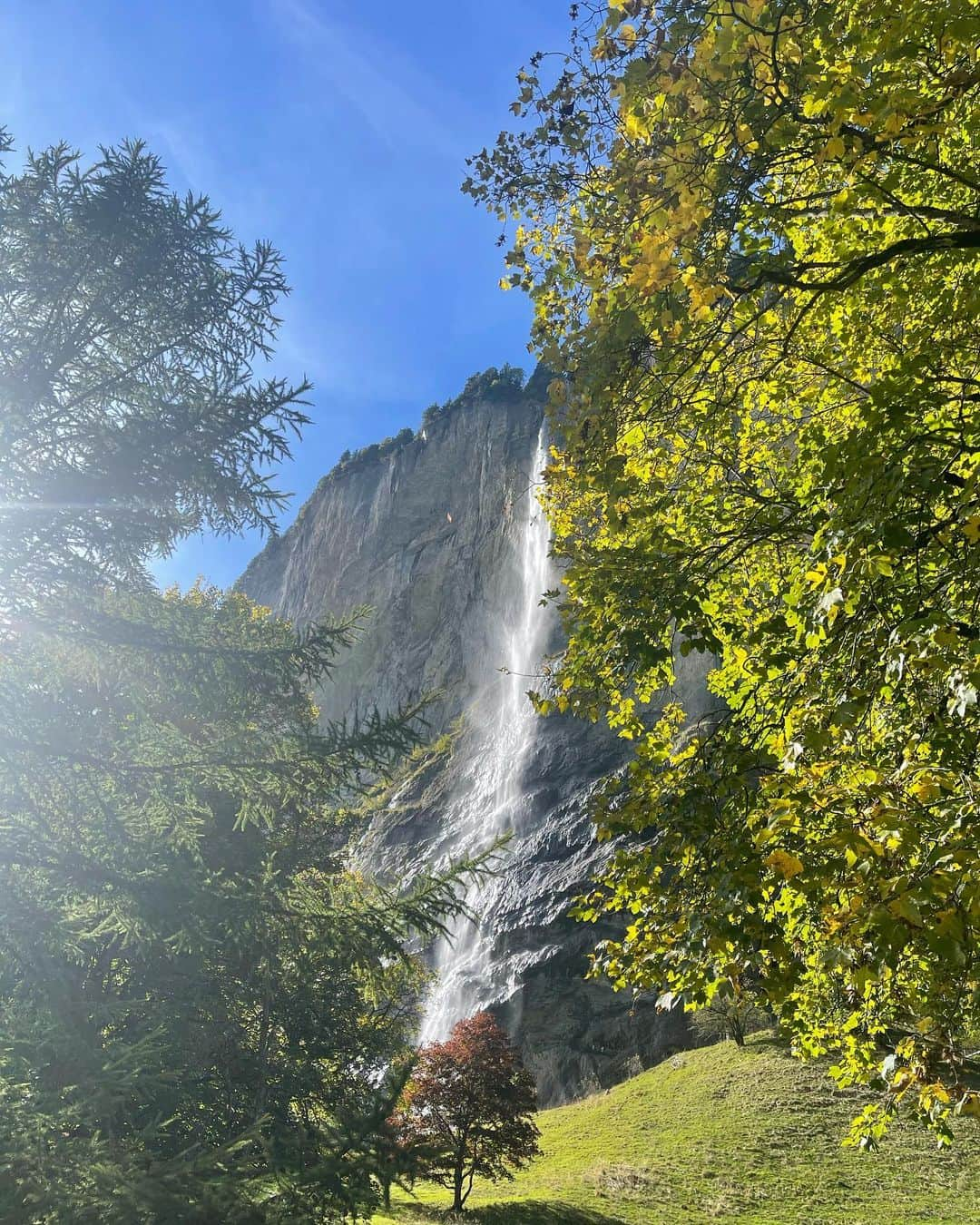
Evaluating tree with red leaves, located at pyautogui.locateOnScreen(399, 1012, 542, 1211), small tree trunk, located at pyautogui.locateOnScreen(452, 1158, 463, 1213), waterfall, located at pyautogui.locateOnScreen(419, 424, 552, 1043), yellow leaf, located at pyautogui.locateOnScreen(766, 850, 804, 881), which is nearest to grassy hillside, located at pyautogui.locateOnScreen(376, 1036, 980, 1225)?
small tree trunk, located at pyautogui.locateOnScreen(452, 1158, 463, 1213)

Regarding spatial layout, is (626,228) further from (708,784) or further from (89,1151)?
(89,1151)

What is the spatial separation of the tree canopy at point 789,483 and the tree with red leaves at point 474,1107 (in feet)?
38.6

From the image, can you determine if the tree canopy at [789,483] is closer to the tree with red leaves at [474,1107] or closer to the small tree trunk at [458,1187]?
the small tree trunk at [458,1187]

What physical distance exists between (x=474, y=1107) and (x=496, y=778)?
27.0 metres

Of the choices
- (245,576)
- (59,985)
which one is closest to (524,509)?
(245,576)

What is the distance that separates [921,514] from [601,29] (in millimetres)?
2640

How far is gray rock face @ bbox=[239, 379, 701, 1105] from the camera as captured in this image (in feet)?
99.2

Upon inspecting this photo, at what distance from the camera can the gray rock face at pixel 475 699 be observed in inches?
1190

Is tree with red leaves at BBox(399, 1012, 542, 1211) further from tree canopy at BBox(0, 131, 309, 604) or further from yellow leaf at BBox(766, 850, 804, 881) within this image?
yellow leaf at BBox(766, 850, 804, 881)

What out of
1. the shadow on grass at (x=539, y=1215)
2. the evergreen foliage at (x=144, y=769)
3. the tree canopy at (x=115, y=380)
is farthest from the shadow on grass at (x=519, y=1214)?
the tree canopy at (x=115, y=380)

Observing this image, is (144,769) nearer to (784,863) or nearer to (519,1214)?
(784,863)

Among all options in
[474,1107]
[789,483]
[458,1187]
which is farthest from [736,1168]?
[789,483]

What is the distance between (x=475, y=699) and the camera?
53719 millimetres

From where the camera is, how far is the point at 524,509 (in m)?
59.8
